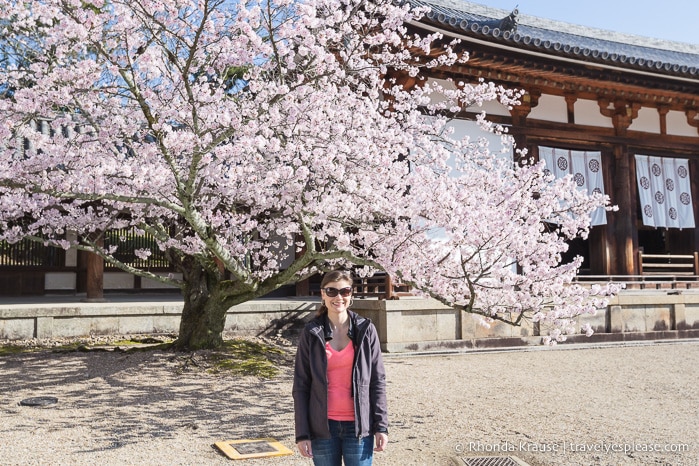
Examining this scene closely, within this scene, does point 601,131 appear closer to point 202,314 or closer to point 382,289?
point 382,289

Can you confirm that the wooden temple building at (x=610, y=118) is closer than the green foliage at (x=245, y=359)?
No

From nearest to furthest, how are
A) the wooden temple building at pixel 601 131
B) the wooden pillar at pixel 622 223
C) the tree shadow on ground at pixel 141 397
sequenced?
the tree shadow on ground at pixel 141 397 < the wooden temple building at pixel 601 131 < the wooden pillar at pixel 622 223

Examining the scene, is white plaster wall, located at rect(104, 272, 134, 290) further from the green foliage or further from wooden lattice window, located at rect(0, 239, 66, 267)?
the green foliage

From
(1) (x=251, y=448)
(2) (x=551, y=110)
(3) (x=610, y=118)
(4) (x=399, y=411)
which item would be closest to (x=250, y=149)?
(1) (x=251, y=448)

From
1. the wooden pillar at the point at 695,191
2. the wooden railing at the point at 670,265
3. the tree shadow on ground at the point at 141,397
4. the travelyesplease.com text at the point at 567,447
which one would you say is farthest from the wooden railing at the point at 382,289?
the wooden pillar at the point at 695,191

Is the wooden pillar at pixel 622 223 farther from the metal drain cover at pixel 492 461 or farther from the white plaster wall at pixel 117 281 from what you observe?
the white plaster wall at pixel 117 281

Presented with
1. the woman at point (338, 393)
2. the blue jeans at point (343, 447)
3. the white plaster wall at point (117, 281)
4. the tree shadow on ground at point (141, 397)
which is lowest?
the tree shadow on ground at point (141, 397)

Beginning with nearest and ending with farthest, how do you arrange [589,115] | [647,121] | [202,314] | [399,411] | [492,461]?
[492,461], [399,411], [202,314], [589,115], [647,121]

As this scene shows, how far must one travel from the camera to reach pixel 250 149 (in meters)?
6.13

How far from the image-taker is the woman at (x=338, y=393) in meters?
3.17

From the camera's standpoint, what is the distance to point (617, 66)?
41.7 ft

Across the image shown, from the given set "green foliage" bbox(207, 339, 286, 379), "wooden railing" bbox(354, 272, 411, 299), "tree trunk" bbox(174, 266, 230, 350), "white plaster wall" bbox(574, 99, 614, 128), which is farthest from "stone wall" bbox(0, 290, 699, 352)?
"white plaster wall" bbox(574, 99, 614, 128)

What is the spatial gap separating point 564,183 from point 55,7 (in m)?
7.66

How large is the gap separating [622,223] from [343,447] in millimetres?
13016
